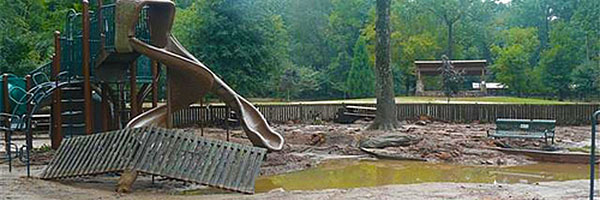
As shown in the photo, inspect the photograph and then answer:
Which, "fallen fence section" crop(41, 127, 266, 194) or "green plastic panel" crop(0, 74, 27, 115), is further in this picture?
Answer: "green plastic panel" crop(0, 74, 27, 115)

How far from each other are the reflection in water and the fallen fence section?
0.90 meters

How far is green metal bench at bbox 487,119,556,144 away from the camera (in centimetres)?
1841

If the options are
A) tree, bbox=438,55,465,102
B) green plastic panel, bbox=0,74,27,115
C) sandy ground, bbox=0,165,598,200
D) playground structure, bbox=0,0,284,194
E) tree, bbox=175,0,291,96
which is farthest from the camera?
tree, bbox=438,55,465,102

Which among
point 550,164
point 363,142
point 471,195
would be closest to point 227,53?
A: point 363,142

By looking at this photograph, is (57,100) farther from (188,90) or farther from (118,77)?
(188,90)

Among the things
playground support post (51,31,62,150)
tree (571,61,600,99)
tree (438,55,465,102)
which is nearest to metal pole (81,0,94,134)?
playground support post (51,31,62,150)

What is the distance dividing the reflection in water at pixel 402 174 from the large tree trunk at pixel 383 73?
7.30m

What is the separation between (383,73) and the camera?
24.5 m

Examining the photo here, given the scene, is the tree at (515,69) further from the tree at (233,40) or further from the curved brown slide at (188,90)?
the curved brown slide at (188,90)

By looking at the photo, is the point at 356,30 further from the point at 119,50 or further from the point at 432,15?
the point at 119,50

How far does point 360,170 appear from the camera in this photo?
16.0 meters

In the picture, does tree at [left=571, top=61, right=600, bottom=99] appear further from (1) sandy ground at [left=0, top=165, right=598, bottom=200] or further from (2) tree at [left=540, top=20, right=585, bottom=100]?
(1) sandy ground at [left=0, top=165, right=598, bottom=200]

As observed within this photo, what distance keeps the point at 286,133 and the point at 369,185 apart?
10.3 metres

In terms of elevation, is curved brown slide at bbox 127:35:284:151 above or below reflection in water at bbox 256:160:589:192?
above
